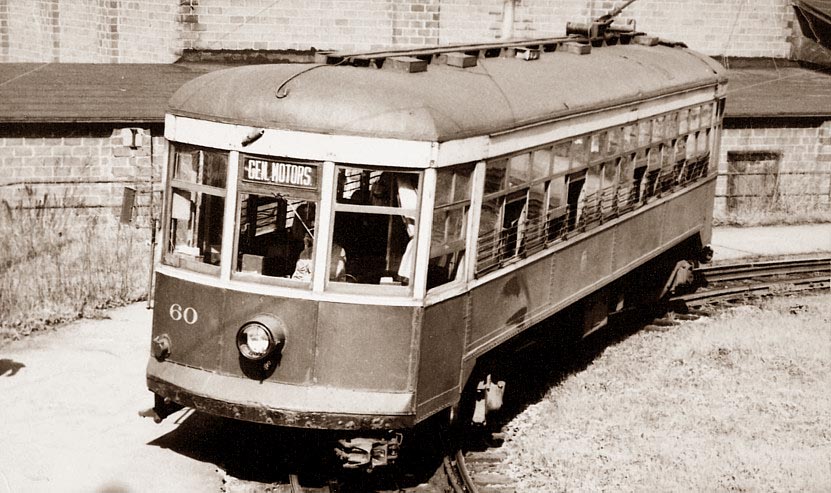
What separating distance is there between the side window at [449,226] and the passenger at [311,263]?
1.97 feet

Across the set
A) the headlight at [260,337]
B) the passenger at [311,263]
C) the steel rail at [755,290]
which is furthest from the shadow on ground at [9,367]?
the steel rail at [755,290]

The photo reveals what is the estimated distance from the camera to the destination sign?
751 cm

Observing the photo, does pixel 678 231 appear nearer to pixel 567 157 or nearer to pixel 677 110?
pixel 677 110

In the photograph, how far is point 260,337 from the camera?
7590 millimetres

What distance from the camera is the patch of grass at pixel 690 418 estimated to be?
8.88 meters

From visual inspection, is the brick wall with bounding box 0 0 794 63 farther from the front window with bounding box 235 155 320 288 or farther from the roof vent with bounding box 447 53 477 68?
the front window with bounding box 235 155 320 288

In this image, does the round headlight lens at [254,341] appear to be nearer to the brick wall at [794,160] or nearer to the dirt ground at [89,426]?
the dirt ground at [89,426]

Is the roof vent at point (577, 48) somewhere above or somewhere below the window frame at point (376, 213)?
A: above

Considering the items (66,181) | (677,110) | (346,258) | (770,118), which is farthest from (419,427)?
(770,118)

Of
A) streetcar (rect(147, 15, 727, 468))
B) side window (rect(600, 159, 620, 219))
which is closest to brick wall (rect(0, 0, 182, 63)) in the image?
side window (rect(600, 159, 620, 219))

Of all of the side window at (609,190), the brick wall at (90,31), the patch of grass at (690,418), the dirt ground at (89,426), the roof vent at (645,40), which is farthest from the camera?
the brick wall at (90,31)

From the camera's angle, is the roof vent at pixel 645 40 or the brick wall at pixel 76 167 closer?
the roof vent at pixel 645 40

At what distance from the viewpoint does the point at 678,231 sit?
13.4 meters

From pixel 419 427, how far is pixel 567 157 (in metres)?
2.68
